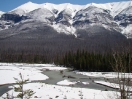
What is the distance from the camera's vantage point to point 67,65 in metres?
111

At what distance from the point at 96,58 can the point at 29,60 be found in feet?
282

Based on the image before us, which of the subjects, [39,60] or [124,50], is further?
[39,60]

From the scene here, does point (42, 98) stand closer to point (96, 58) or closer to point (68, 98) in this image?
point (68, 98)

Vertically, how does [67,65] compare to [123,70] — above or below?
below

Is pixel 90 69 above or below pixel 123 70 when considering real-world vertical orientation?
below

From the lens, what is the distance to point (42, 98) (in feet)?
73.1

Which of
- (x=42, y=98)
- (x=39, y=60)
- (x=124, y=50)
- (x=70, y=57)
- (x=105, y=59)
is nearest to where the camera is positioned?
(x=124, y=50)

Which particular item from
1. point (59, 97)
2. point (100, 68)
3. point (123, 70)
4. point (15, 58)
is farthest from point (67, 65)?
point (123, 70)

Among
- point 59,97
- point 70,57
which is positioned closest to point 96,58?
point 70,57

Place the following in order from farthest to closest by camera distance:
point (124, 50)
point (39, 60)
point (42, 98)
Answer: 1. point (39, 60)
2. point (42, 98)
3. point (124, 50)

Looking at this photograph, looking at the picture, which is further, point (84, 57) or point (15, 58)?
point (15, 58)

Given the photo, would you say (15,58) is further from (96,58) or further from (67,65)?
(96,58)

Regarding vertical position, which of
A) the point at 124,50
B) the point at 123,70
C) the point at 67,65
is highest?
the point at 124,50

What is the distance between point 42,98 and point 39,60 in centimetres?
Result: 12676
